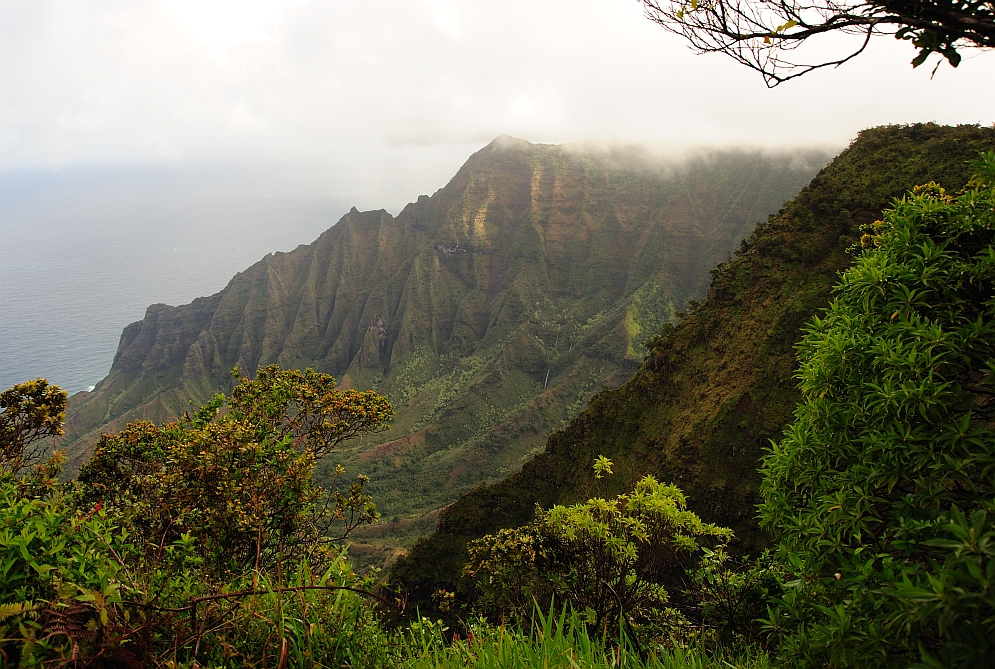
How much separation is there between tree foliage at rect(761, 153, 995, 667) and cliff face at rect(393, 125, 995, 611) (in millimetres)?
23072

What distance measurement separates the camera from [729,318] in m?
31.7

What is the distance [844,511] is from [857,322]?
1518mm

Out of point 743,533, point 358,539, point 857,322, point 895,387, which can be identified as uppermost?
Answer: point 857,322

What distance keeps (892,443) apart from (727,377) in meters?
27.4

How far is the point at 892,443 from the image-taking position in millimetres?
3408

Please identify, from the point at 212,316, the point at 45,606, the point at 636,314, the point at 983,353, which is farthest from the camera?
the point at 212,316

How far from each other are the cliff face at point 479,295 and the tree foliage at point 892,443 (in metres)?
95.9

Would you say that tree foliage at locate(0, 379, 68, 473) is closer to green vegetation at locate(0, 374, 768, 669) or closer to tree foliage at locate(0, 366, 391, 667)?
tree foliage at locate(0, 366, 391, 667)

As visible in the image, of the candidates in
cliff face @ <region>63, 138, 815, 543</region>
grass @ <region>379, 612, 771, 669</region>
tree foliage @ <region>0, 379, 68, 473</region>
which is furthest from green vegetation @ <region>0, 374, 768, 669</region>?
cliff face @ <region>63, 138, 815, 543</region>

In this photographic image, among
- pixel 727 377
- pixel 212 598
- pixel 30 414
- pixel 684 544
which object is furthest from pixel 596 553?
pixel 727 377

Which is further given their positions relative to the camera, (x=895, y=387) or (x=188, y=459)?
(x=188, y=459)

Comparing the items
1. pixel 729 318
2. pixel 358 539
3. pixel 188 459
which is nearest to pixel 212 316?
pixel 358 539

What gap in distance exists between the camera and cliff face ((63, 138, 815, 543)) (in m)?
118

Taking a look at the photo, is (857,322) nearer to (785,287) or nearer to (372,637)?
(372,637)
